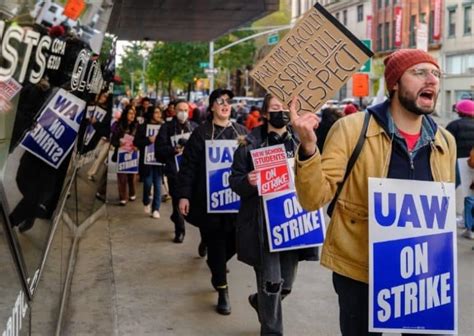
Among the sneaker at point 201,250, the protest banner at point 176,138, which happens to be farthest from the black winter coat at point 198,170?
the protest banner at point 176,138

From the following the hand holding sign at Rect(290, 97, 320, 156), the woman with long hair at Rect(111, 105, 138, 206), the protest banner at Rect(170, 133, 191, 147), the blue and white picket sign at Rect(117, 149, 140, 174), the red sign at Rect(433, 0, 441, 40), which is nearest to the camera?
the hand holding sign at Rect(290, 97, 320, 156)

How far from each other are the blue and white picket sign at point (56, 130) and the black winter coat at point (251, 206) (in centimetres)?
114

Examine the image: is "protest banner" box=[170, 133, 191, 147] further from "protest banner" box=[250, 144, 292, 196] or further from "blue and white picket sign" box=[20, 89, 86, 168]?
"protest banner" box=[250, 144, 292, 196]

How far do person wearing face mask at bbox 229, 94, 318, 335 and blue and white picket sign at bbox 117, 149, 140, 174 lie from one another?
700 centimetres

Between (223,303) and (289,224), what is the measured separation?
147cm

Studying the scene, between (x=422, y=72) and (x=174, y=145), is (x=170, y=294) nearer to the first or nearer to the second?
(x=174, y=145)

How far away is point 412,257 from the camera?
124 inches

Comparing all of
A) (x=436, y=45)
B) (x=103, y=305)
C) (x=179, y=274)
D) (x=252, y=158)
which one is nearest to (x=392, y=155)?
(x=252, y=158)

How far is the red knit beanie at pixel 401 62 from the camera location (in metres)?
3.16

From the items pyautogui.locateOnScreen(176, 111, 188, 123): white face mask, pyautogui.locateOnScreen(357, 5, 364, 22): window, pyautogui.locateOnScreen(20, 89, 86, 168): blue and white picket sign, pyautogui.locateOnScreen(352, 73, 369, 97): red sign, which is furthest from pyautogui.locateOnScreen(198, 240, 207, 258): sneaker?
pyautogui.locateOnScreen(357, 5, 364, 22): window

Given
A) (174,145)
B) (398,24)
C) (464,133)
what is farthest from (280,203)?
A: (398,24)

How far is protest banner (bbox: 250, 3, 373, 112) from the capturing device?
3178mm

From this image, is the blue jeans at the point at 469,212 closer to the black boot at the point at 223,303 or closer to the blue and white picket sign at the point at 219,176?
the blue and white picket sign at the point at 219,176

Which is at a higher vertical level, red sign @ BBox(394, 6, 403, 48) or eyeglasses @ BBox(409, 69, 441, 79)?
red sign @ BBox(394, 6, 403, 48)
